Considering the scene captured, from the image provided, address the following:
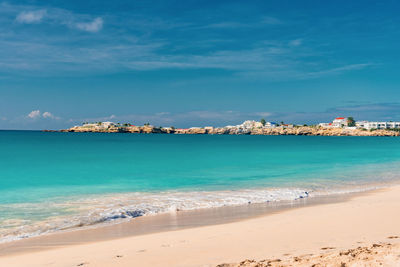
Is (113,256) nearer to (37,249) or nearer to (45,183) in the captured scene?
(37,249)

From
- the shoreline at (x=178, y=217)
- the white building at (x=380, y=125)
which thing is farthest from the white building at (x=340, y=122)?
the shoreline at (x=178, y=217)

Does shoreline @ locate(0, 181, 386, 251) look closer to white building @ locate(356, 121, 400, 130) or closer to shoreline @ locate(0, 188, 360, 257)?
shoreline @ locate(0, 188, 360, 257)

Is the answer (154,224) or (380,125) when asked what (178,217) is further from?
(380,125)

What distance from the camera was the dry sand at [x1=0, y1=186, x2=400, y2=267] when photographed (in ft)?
17.9

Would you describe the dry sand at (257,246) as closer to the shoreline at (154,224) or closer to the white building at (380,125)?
the shoreline at (154,224)

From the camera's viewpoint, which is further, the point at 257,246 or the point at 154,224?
the point at 154,224

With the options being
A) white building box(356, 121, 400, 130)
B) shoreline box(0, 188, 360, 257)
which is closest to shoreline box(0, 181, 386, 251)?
shoreline box(0, 188, 360, 257)

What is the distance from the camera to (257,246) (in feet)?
21.8

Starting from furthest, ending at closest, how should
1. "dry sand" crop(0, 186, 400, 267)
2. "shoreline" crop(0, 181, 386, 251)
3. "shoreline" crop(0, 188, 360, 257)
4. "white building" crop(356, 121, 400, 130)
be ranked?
"white building" crop(356, 121, 400, 130), "shoreline" crop(0, 181, 386, 251), "shoreline" crop(0, 188, 360, 257), "dry sand" crop(0, 186, 400, 267)

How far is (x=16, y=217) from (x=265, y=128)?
188080 millimetres

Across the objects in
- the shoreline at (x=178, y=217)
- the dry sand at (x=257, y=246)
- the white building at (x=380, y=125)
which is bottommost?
the shoreline at (x=178, y=217)

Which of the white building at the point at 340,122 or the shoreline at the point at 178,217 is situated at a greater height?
the white building at the point at 340,122

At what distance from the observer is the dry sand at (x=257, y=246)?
17.9 ft

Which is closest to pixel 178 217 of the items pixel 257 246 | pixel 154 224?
pixel 154 224
